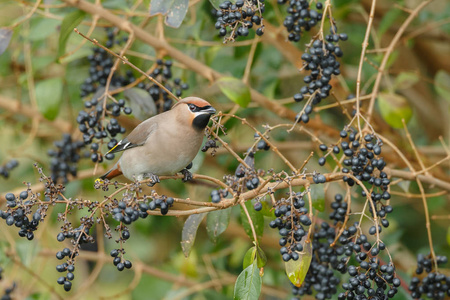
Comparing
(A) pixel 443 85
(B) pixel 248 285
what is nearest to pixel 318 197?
(B) pixel 248 285

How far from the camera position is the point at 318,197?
8.46 ft

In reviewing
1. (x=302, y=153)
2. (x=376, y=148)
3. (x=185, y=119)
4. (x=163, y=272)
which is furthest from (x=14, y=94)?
(x=376, y=148)

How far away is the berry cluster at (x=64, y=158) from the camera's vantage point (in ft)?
11.6

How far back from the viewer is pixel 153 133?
2.93 metres

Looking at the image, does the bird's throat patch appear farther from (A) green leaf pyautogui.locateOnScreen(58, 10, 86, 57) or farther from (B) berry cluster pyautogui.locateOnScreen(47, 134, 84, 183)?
(B) berry cluster pyautogui.locateOnScreen(47, 134, 84, 183)

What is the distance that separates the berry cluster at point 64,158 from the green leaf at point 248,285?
1.77 meters

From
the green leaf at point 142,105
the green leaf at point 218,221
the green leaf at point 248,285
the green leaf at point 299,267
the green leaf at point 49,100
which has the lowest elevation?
the green leaf at point 49,100

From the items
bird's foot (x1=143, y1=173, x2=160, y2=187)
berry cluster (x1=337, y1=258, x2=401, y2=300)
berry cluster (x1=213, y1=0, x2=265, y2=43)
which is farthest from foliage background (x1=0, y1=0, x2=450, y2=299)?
berry cluster (x1=337, y1=258, x2=401, y2=300)

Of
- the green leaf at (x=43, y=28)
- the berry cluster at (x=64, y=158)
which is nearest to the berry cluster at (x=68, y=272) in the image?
the berry cluster at (x=64, y=158)

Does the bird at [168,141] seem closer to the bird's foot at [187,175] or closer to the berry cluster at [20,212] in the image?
the bird's foot at [187,175]

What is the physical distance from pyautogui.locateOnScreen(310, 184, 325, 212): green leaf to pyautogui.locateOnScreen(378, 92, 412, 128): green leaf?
2.52 ft

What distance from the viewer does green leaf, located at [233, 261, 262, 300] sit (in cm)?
203

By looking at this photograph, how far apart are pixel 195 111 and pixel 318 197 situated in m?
0.67

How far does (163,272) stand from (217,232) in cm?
157
